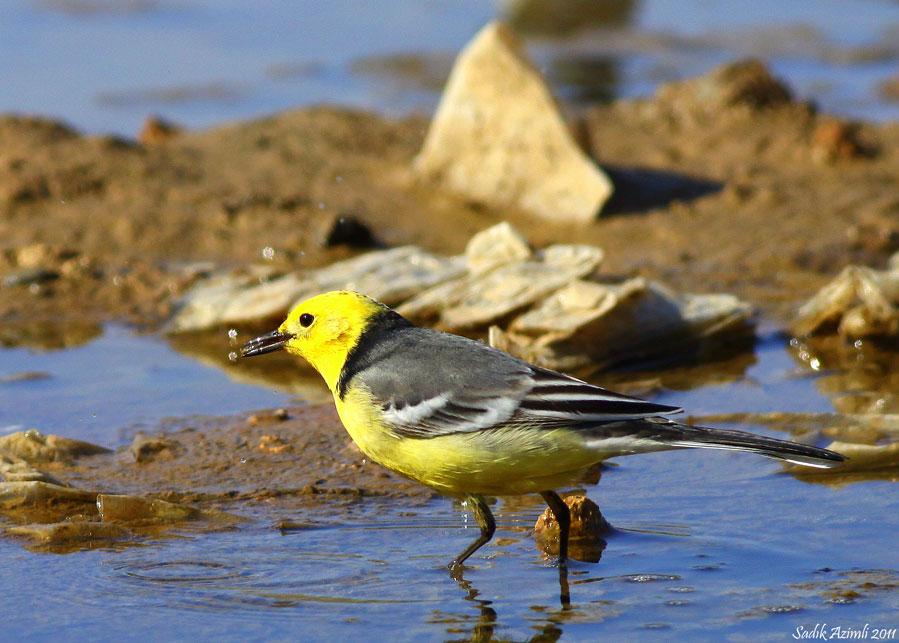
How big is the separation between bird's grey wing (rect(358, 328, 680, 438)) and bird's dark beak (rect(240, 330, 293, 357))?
59 cm

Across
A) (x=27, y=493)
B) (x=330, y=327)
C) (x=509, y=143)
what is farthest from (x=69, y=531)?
(x=509, y=143)

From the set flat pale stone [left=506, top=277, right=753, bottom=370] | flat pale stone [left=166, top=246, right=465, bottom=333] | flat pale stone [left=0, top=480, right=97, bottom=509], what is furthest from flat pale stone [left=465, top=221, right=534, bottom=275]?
flat pale stone [left=0, top=480, right=97, bottom=509]

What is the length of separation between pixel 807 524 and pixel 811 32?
1317 centimetres

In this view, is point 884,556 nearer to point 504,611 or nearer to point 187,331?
point 504,611

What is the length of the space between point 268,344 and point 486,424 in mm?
1297

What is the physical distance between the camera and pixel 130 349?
26.8 ft

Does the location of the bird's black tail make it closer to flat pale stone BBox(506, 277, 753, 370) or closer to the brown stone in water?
the brown stone in water

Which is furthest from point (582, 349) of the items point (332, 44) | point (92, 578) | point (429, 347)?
point (332, 44)

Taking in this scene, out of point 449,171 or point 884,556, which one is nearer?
point 884,556

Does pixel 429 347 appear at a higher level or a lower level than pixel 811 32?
lower

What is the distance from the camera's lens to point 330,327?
5594 millimetres

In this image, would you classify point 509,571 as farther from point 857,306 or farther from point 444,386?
point 857,306

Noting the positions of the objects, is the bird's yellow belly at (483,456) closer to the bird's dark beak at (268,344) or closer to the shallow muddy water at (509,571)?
the shallow muddy water at (509,571)

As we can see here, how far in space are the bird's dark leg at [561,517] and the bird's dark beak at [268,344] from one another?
4.53 feet
